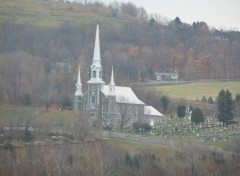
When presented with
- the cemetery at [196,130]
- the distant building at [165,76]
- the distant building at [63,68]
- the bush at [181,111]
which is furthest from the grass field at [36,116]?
the distant building at [165,76]

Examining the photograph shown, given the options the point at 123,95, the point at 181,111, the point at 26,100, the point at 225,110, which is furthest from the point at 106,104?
the point at 225,110

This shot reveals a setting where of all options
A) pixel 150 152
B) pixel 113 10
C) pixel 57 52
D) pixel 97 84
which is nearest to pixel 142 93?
pixel 97 84

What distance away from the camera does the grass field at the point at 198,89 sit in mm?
73062

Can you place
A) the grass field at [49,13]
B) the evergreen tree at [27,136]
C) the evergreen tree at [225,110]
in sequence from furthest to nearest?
the grass field at [49,13], the evergreen tree at [225,110], the evergreen tree at [27,136]

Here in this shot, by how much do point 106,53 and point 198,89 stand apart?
17.8 meters

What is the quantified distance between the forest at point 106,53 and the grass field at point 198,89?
4716mm

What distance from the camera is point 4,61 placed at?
73125mm

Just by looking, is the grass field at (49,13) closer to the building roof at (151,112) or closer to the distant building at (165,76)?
the distant building at (165,76)

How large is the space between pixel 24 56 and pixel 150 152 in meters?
39.6

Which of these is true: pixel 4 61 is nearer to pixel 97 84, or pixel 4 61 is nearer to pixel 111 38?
pixel 97 84

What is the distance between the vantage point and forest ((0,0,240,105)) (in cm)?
6875

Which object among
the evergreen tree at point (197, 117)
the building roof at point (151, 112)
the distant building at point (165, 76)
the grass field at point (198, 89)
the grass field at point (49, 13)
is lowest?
the evergreen tree at point (197, 117)

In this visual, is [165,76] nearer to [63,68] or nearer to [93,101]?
[63,68]

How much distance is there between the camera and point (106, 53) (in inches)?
3541
